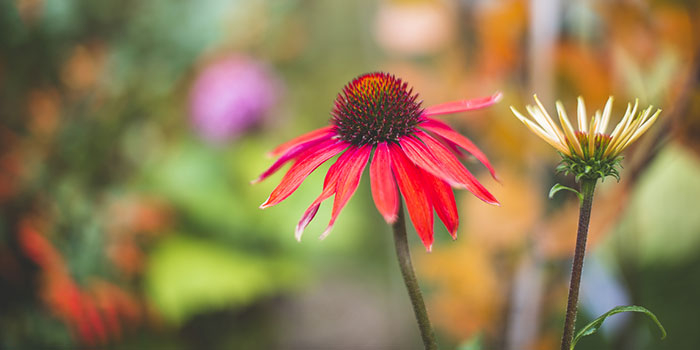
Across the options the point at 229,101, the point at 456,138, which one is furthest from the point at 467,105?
the point at 229,101

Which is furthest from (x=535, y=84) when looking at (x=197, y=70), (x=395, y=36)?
(x=197, y=70)

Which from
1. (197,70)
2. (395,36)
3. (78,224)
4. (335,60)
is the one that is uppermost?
(335,60)

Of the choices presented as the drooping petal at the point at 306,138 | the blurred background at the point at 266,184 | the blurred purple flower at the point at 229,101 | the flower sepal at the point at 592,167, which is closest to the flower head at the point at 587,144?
the flower sepal at the point at 592,167

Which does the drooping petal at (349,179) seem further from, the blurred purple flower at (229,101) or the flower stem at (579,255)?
the blurred purple flower at (229,101)

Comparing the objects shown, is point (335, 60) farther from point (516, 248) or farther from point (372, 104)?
point (372, 104)

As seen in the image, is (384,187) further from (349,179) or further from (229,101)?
(229,101)
